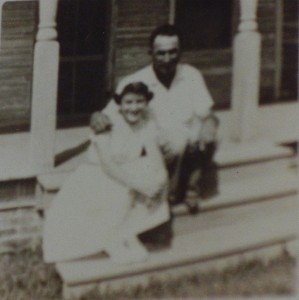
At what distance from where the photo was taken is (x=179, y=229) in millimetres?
1551

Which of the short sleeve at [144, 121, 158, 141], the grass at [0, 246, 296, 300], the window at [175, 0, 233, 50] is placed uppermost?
the window at [175, 0, 233, 50]

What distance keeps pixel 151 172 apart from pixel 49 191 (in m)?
0.27

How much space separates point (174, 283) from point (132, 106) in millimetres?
444

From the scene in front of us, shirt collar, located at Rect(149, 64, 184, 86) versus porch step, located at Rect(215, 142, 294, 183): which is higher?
shirt collar, located at Rect(149, 64, 184, 86)

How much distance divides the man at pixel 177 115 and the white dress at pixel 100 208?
0.05 metres

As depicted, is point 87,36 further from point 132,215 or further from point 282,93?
point 282,93

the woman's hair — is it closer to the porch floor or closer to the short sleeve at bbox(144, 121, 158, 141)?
the short sleeve at bbox(144, 121, 158, 141)

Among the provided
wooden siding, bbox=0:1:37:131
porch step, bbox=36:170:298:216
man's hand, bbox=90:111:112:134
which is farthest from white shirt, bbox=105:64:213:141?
wooden siding, bbox=0:1:37:131

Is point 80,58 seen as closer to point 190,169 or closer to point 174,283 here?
point 190,169

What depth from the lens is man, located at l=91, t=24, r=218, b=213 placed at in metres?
1.46

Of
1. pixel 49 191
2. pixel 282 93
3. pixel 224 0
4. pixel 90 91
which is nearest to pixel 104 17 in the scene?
pixel 90 91

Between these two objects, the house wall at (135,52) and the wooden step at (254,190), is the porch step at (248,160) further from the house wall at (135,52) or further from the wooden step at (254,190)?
the house wall at (135,52)

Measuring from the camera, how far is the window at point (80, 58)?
1.71 m

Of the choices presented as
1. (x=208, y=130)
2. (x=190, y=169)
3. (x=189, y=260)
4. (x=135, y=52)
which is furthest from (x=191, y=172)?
(x=135, y=52)
